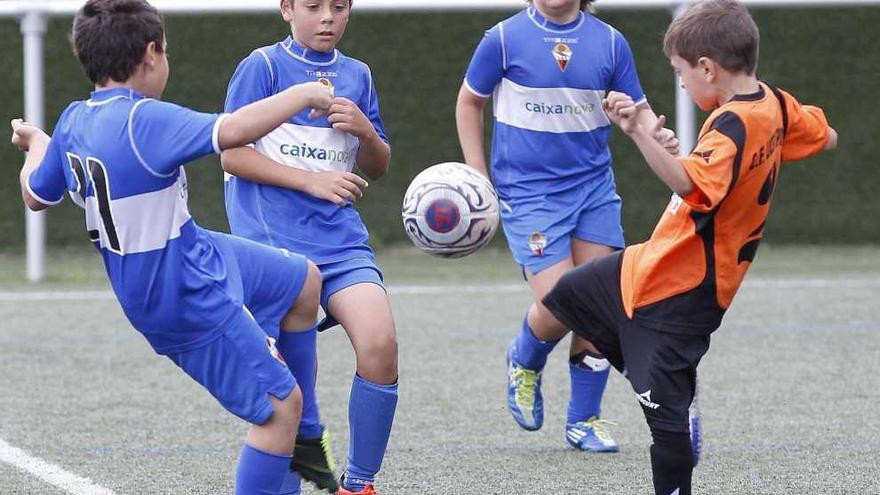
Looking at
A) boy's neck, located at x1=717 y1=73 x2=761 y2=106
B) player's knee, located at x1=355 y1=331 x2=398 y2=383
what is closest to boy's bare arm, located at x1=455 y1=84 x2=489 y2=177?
player's knee, located at x1=355 y1=331 x2=398 y2=383

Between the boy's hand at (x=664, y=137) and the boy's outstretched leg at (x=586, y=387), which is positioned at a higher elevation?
the boy's hand at (x=664, y=137)

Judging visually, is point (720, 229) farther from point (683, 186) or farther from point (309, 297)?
point (309, 297)

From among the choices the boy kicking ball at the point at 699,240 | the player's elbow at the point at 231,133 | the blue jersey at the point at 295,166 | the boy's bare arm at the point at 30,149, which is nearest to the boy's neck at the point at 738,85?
the boy kicking ball at the point at 699,240

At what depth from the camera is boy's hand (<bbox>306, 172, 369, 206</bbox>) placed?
375cm

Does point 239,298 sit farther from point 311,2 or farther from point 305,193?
point 311,2

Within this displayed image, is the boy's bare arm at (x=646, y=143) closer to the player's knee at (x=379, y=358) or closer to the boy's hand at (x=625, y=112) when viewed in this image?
the boy's hand at (x=625, y=112)

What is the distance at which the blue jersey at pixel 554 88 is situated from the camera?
16.0ft

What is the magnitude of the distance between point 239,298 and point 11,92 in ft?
24.9

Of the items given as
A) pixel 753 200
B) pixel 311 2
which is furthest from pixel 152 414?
pixel 753 200

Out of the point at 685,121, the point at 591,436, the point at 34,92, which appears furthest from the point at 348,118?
the point at 34,92

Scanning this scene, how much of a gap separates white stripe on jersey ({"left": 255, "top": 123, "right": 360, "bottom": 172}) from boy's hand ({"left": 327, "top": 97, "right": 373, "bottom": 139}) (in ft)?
0.42

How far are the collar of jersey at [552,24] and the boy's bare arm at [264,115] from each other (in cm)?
195

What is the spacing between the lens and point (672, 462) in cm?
358

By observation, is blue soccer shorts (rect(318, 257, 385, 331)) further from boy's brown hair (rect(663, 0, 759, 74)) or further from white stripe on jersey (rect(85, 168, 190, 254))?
boy's brown hair (rect(663, 0, 759, 74))
